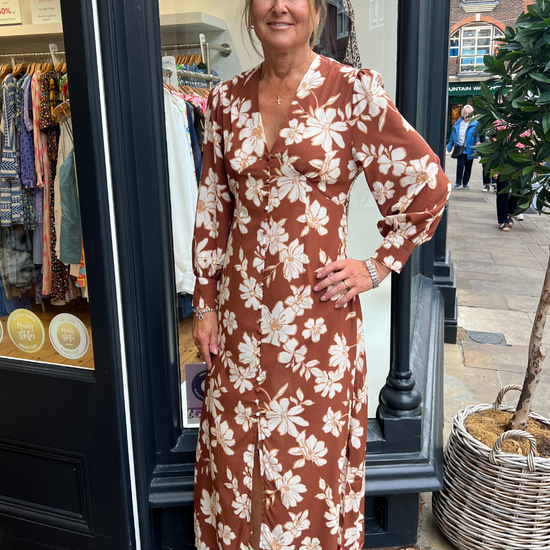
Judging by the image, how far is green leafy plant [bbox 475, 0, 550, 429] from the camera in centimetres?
195

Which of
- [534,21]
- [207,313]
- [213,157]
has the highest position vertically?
[534,21]

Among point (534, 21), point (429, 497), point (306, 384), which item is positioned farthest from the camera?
point (429, 497)

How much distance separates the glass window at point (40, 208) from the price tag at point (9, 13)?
2cm

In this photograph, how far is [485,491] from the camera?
2.00 metres

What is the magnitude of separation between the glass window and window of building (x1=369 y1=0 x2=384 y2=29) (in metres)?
1.66

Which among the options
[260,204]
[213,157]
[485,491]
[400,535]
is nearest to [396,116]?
[260,204]

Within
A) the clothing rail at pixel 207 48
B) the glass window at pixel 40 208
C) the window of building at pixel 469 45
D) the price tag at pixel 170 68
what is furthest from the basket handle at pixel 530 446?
the window of building at pixel 469 45

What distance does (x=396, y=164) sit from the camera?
4.37 ft

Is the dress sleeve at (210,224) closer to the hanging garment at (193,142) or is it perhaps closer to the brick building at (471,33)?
the hanging garment at (193,142)

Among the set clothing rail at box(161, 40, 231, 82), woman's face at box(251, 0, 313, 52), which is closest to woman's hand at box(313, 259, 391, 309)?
woman's face at box(251, 0, 313, 52)

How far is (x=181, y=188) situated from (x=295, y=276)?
61.7 inches

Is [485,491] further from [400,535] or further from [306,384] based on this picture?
[306,384]

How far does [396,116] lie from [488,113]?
1.10m

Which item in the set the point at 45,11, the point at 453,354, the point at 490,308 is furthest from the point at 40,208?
the point at 490,308
